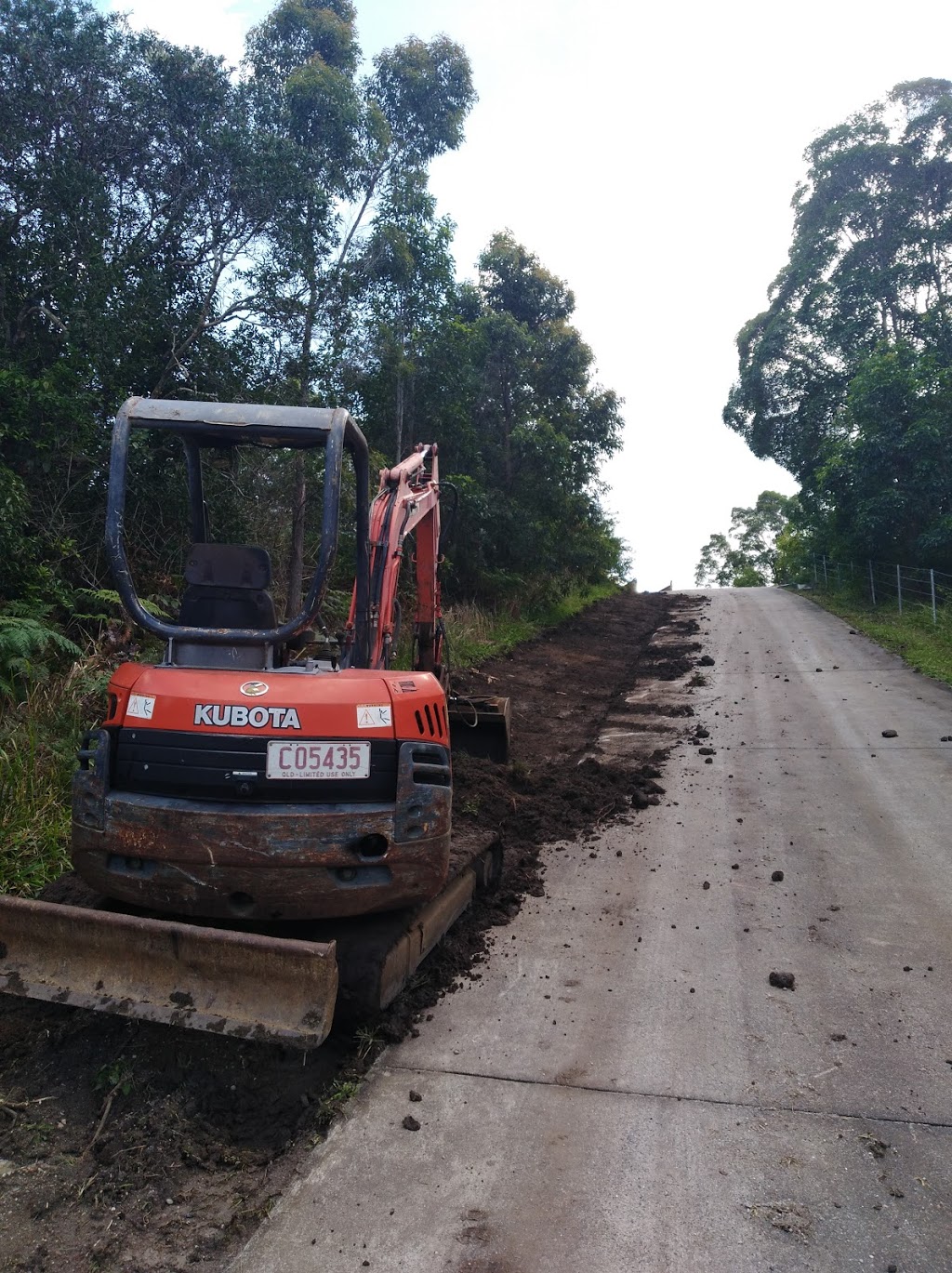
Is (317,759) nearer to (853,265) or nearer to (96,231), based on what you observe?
(96,231)

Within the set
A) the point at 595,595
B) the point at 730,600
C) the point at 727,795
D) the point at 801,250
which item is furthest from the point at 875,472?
the point at 727,795

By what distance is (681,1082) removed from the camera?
3.81 metres

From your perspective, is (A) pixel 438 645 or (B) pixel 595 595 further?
(B) pixel 595 595

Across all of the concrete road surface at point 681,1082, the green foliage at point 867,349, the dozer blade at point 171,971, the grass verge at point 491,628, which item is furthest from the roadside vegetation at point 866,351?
the dozer blade at point 171,971

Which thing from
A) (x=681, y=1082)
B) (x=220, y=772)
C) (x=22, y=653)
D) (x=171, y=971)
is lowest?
(x=681, y=1082)

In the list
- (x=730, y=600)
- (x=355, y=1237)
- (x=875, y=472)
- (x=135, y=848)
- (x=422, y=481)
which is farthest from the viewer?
(x=730, y=600)

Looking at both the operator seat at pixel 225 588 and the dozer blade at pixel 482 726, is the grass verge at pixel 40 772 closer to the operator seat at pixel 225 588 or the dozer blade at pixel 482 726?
the operator seat at pixel 225 588

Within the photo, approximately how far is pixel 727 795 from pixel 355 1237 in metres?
5.60

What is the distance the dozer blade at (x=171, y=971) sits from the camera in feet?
11.6

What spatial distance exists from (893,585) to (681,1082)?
2107 cm

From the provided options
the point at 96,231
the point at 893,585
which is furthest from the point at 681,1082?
the point at 893,585

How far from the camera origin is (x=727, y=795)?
788cm

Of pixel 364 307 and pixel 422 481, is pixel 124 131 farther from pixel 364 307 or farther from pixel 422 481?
pixel 422 481

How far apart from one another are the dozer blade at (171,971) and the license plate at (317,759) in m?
0.69
